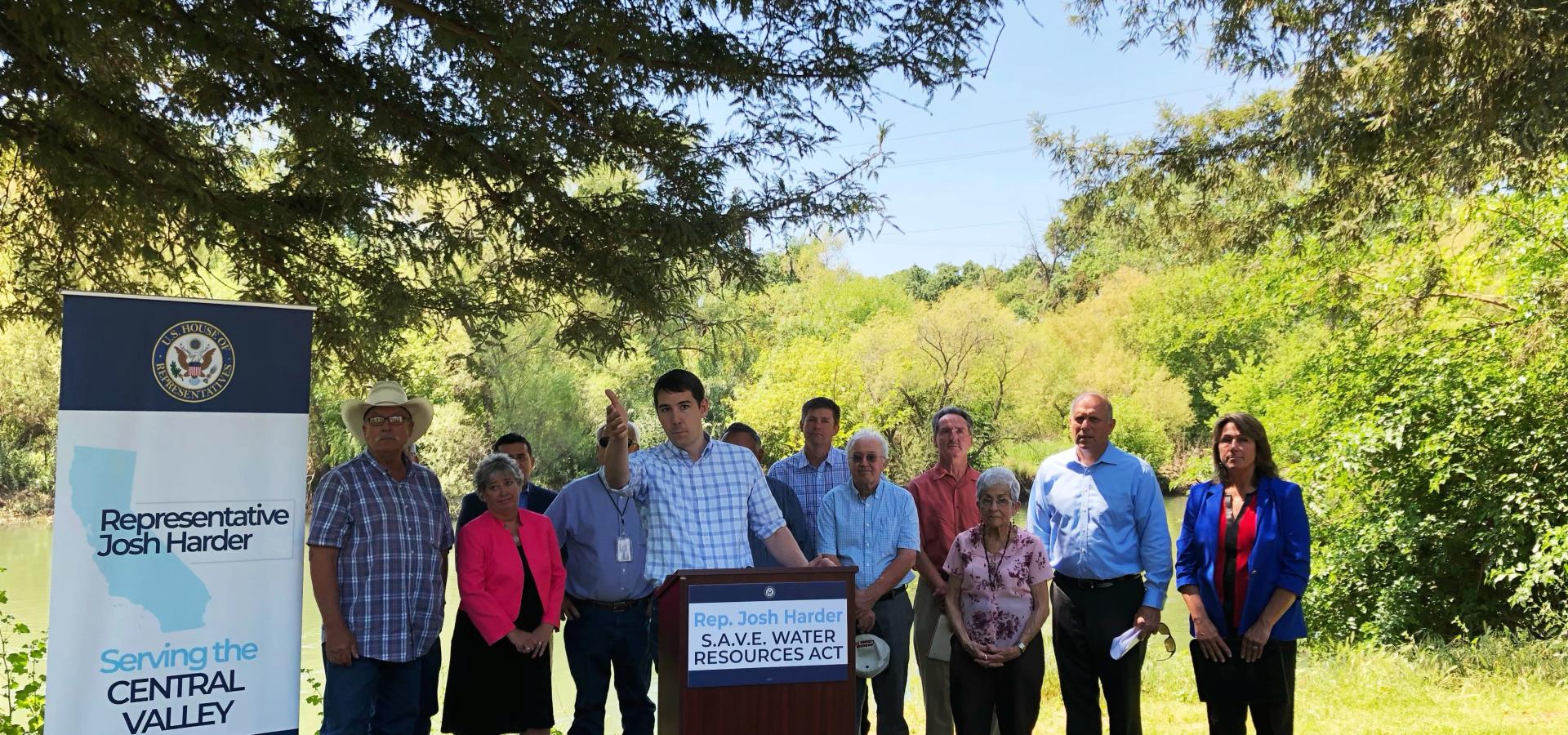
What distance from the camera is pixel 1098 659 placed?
470 centimetres

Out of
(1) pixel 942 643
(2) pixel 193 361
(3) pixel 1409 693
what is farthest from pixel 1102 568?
(2) pixel 193 361

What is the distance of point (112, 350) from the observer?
346cm

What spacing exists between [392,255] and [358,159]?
1046mm

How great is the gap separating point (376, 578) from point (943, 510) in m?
2.50

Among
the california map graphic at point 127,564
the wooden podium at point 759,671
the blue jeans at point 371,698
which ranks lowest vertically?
the blue jeans at point 371,698

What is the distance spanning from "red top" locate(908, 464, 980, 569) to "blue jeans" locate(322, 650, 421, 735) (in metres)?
2.30

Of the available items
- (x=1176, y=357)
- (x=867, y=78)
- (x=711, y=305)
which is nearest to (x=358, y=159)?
(x=867, y=78)

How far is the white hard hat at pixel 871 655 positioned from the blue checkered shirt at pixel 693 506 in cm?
73

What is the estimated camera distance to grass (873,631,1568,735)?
589cm

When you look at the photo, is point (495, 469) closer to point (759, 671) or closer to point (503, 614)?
point (503, 614)

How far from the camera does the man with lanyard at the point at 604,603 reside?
467cm

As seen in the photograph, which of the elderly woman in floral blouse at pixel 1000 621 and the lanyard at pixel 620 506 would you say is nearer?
the elderly woman in floral blouse at pixel 1000 621

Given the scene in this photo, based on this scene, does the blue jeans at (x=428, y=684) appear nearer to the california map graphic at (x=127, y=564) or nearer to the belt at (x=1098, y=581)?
the california map graphic at (x=127, y=564)

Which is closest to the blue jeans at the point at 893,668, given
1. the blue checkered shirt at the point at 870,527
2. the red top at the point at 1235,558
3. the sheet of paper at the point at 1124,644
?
the blue checkered shirt at the point at 870,527
